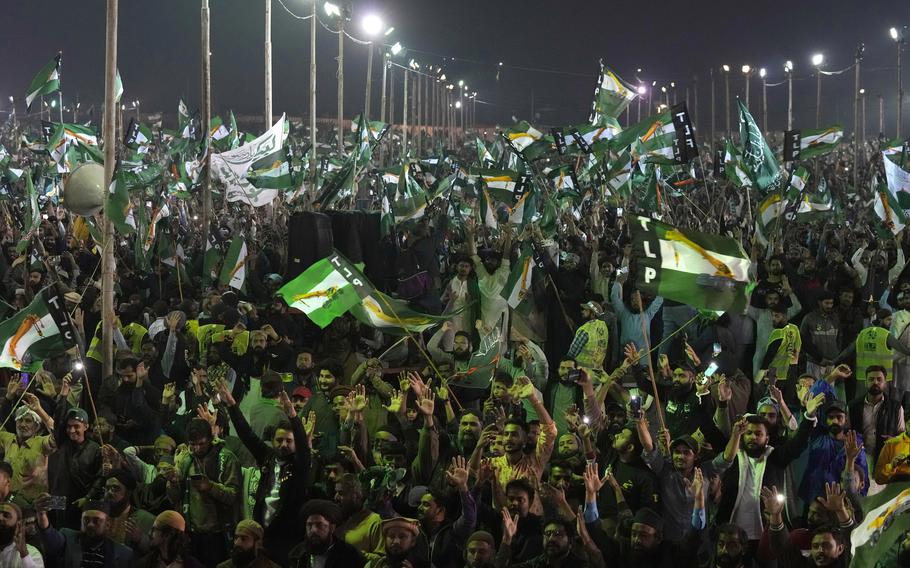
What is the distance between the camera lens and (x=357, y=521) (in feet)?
21.5

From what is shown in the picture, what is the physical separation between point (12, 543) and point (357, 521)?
5.81 ft

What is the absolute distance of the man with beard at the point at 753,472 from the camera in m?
7.00

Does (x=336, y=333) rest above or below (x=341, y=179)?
below

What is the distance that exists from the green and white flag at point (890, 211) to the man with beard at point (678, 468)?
353 inches

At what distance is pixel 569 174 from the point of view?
20.1 metres

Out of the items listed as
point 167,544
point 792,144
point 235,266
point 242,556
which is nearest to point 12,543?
point 167,544

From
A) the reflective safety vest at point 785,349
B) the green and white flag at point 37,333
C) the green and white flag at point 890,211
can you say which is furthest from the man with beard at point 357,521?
the green and white flag at point 890,211

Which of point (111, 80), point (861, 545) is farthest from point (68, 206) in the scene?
point (861, 545)

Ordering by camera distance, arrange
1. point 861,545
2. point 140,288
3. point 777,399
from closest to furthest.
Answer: point 861,545 < point 777,399 < point 140,288

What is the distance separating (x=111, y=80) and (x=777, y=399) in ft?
20.6

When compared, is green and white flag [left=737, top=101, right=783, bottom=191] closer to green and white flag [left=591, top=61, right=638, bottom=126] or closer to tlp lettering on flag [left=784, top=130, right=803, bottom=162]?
tlp lettering on flag [left=784, top=130, right=803, bottom=162]

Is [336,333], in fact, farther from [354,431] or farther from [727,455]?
[727,455]

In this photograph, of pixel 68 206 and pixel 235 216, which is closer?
pixel 68 206

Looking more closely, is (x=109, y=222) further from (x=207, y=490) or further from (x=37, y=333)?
(x=207, y=490)
